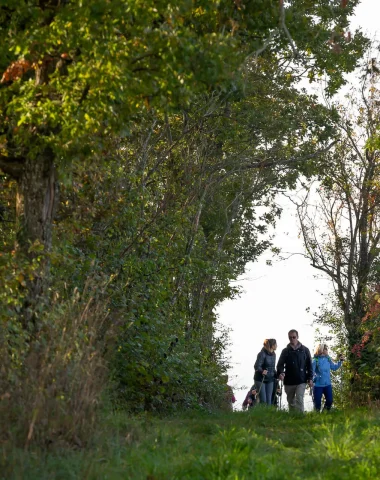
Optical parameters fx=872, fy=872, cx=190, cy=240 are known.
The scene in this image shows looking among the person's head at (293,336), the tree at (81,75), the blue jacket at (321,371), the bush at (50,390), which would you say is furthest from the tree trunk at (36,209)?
the blue jacket at (321,371)

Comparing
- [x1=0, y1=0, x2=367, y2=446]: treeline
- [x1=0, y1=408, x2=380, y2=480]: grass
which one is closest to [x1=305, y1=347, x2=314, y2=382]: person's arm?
[x1=0, y1=0, x2=367, y2=446]: treeline

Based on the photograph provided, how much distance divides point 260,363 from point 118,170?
16.3 feet

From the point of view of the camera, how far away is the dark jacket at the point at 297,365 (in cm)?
1633

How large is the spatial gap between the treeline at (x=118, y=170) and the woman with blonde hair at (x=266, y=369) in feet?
3.73

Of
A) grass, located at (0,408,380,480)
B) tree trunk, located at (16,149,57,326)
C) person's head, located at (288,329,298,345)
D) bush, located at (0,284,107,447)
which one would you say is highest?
tree trunk, located at (16,149,57,326)

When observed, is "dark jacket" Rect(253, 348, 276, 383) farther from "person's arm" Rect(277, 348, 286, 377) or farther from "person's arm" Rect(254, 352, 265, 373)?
"person's arm" Rect(277, 348, 286, 377)

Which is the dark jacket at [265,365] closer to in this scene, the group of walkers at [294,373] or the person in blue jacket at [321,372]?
the group of walkers at [294,373]

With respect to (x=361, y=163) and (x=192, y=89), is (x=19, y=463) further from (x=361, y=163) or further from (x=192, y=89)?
(x=361, y=163)

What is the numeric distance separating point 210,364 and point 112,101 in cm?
1205

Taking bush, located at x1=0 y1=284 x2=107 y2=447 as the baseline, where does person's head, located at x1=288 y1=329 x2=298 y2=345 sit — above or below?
above

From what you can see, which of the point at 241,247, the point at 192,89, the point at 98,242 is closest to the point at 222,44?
the point at 192,89

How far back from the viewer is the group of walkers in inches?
645

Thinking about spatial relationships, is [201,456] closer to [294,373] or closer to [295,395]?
[294,373]

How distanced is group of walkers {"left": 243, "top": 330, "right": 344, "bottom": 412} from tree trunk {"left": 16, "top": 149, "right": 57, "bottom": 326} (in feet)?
21.2
